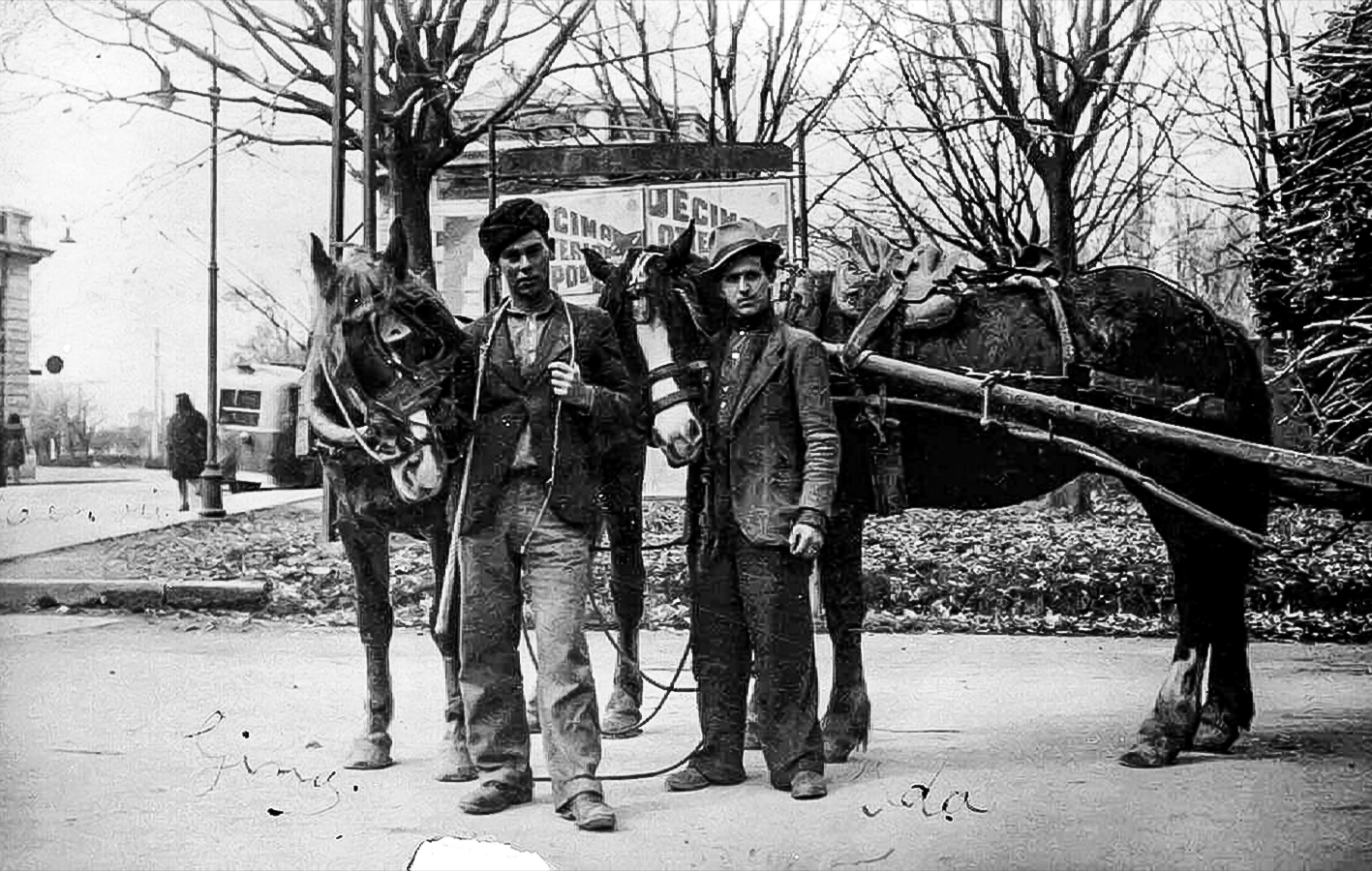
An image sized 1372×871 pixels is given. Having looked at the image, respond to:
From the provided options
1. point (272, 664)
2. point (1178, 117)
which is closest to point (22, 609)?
point (272, 664)

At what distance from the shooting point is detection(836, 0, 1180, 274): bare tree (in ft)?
14.8

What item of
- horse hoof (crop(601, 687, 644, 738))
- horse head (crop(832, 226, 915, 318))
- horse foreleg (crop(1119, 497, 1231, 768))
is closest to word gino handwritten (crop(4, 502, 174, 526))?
horse hoof (crop(601, 687, 644, 738))

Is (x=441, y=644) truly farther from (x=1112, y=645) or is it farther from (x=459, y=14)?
(x=1112, y=645)

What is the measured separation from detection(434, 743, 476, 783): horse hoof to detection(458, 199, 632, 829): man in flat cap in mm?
152

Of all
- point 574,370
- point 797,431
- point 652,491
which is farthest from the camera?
point 652,491

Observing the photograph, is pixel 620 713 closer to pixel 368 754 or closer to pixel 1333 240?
pixel 368 754

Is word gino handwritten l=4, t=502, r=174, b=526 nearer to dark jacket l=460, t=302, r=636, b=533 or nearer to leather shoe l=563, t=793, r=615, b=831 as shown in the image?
dark jacket l=460, t=302, r=636, b=533

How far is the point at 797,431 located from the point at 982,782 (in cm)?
123

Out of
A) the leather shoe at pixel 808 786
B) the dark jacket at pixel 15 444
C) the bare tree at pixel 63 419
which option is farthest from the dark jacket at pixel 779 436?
the dark jacket at pixel 15 444

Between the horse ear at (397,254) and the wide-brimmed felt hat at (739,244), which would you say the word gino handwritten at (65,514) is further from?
the wide-brimmed felt hat at (739,244)

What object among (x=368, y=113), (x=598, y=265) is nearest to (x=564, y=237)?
(x=598, y=265)

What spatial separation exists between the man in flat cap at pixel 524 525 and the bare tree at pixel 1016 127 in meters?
1.53

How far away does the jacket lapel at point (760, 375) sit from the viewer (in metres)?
4.14

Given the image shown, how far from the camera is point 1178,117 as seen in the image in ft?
14.8
